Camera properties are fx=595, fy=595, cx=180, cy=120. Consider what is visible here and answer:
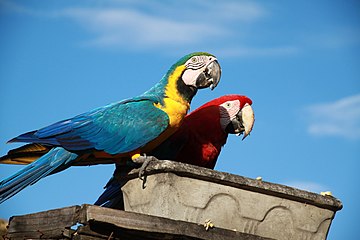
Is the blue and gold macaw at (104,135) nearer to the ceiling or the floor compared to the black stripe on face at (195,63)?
nearer to the floor

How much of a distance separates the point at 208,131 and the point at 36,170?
160 centimetres

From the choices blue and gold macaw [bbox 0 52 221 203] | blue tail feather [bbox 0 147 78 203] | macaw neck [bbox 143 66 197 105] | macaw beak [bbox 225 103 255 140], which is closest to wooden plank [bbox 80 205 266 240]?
blue and gold macaw [bbox 0 52 221 203]

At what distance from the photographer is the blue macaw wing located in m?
4.38

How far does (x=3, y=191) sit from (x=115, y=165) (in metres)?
0.88

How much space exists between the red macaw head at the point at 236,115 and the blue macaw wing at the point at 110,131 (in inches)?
39.0

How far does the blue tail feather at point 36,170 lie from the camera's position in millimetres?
4184

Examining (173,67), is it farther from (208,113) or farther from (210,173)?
(210,173)

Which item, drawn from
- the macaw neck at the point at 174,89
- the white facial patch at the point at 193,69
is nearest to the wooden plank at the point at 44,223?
the macaw neck at the point at 174,89

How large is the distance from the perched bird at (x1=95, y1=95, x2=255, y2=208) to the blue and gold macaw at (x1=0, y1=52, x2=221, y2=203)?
0.47 m

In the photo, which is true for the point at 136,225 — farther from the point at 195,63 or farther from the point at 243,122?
the point at 243,122

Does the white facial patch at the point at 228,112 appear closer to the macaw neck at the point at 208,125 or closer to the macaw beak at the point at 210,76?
the macaw neck at the point at 208,125

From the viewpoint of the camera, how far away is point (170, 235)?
134 inches

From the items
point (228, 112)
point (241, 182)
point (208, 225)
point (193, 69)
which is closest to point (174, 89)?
point (193, 69)

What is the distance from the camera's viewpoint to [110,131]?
4457 millimetres
